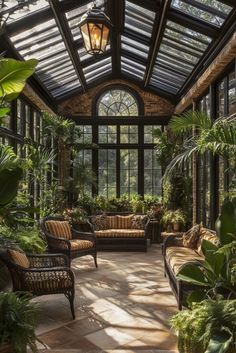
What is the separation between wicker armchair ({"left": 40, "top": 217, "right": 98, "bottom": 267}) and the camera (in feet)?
20.8

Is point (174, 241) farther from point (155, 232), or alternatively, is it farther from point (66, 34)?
point (66, 34)

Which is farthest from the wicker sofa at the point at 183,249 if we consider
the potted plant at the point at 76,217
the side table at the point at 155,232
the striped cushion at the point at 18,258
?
the potted plant at the point at 76,217

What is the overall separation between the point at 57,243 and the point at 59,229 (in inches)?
18.7

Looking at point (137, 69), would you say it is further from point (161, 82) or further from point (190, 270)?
point (190, 270)

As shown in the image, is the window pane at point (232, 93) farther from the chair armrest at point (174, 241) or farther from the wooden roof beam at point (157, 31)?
the chair armrest at point (174, 241)

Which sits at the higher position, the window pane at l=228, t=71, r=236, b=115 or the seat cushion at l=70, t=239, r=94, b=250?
the window pane at l=228, t=71, r=236, b=115

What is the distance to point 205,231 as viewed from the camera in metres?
6.07

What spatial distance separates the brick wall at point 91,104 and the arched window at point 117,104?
0.78 feet

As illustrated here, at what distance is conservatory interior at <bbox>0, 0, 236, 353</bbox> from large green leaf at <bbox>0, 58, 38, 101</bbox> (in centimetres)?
1

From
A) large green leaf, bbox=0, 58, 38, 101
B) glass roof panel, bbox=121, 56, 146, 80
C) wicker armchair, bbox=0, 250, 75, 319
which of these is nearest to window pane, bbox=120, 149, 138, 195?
glass roof panel, bbox=121, 56, 146, 80

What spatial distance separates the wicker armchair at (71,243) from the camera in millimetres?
6340

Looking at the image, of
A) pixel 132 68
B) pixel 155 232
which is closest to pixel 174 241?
pixel 155 232

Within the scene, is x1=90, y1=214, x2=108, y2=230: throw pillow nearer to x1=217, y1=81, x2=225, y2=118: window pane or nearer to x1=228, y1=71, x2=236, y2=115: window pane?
x1=217, y1=81, x2=225, y2=118: window pane

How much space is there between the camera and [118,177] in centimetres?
1131
